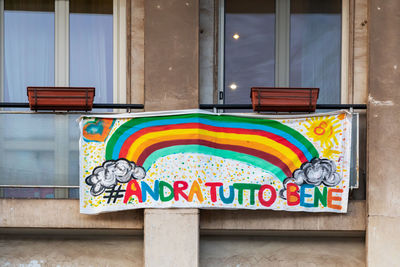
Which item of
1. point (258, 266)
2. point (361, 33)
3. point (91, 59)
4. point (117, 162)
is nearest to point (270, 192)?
point (258, 266)

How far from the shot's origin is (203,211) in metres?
5.92

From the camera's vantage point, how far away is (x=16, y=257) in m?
6.11

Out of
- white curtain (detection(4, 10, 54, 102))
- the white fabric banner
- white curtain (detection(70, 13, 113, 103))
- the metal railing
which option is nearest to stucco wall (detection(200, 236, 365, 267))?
the white fabric banner

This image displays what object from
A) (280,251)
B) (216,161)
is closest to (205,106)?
(216,161)

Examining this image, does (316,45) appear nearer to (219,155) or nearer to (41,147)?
(219,155)

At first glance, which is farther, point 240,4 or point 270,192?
point 240,4

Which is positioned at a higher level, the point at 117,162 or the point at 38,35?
the point at 38,35

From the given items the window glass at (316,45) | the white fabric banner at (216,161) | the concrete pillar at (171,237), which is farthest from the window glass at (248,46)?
the concrete pillar at (171,237)

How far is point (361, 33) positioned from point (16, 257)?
615 cm

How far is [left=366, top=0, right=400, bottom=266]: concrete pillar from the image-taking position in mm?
5785

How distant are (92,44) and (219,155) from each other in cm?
282

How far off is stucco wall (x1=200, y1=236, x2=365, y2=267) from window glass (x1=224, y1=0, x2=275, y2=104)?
2212 mm

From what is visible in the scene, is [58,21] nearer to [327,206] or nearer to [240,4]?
[240,4]

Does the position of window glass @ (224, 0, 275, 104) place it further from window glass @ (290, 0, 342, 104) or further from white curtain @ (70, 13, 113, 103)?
white curtain @ (70, 13, 113, 103)
